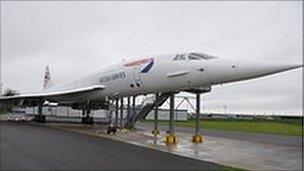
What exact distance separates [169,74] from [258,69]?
14.3 feet

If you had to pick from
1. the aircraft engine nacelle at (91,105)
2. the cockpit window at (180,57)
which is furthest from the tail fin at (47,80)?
the cockpit window at (180,57)

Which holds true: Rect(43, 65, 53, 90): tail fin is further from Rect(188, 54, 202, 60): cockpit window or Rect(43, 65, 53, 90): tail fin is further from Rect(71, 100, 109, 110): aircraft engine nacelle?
Rect(188, 54, 202, 60): cockpit window

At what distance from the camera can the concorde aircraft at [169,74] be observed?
755 inches

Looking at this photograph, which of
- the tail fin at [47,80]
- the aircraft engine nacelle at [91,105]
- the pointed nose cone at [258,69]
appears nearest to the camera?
the pointed nose cone at [258,69]

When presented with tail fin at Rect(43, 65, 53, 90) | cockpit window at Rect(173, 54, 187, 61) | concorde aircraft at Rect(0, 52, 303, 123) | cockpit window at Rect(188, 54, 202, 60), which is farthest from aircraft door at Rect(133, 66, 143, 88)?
tail fin at Rect(43, 65, 53, 90)

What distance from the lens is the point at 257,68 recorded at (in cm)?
1880

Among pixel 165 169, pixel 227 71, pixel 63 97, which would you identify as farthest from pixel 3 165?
pixel 63 97

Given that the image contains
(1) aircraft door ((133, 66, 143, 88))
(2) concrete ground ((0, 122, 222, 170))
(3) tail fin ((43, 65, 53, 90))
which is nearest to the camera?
(2) concrete ground ((0, 122, 222, 170))

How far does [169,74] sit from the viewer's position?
71.4 ft

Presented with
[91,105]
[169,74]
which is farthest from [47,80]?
[169,74]

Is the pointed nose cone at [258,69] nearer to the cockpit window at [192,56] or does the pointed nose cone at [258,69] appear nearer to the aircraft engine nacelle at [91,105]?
the cockpit window at [192,56]

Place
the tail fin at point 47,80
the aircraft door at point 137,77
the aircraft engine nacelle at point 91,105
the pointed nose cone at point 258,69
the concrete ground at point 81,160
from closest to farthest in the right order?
the concrete ground at point 81,160
the pointed nose cone at point 258,69
the aircraft door at point 137,77
the aircraft engine nacelle at point 91,105
the tail fin at point 47,80

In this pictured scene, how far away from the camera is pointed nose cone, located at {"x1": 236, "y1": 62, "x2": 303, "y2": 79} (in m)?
18.2

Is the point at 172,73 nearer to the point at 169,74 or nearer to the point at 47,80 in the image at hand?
the point at 169,74
